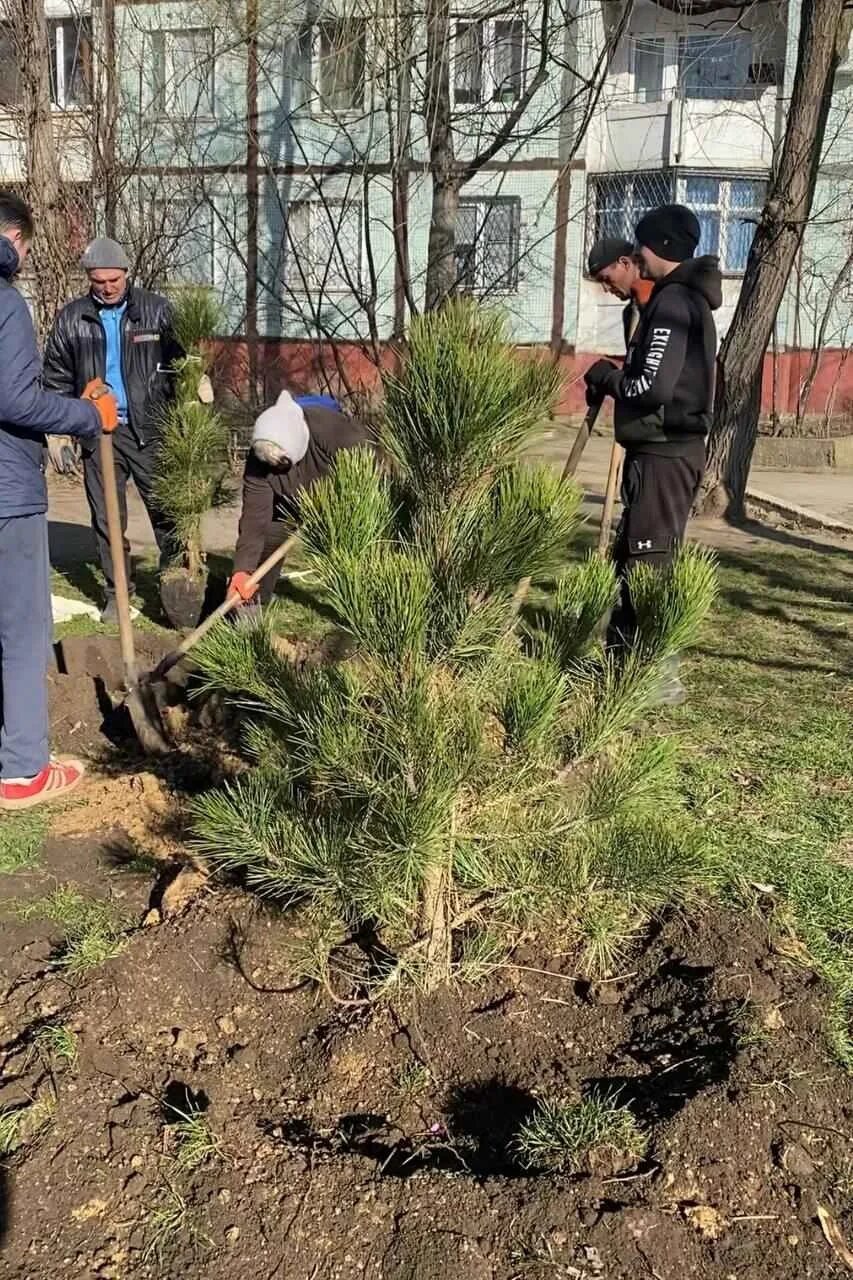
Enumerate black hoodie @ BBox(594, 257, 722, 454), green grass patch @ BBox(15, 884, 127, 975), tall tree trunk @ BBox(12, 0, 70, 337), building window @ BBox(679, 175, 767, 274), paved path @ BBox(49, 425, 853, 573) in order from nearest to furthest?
green grass patch @ BBox(15, 884, 127, 975) < black hoodie @ BBox(594, 257, 722, 454) < paved path @ BBox(49, 425, 853, 573) < tall tree trunk @ BBox(12, 0, 70, 337) < building window @ BBox(679, 175, 767, 274)

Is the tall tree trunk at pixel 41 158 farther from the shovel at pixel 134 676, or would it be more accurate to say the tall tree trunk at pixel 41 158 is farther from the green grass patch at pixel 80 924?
the green grass patch at pixel 80 924

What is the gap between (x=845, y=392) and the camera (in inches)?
742

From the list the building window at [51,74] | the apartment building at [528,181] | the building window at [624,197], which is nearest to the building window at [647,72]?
the apartment building at [528,181]

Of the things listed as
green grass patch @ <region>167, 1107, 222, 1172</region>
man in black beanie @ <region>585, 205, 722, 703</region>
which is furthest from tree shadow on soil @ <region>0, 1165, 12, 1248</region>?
man in black beanie @ <region>585, 205, 722, 703</region>

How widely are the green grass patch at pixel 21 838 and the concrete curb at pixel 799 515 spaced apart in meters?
6.79

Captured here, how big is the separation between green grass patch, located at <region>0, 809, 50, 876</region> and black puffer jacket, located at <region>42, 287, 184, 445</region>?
264cm

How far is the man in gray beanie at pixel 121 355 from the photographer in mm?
5621

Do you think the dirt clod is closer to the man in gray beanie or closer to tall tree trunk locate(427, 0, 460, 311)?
the man in gray beanie

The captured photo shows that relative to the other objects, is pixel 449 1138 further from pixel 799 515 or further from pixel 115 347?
pixel 799 515

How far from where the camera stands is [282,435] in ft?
13.8

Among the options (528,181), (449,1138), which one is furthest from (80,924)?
(528,181)

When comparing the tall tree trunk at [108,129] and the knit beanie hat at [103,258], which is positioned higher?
the tall tree trunk at [108,129]

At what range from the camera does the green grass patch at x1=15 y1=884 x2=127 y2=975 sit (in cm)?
264

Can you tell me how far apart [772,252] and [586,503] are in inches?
171
